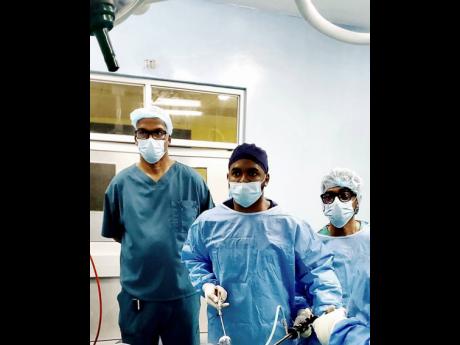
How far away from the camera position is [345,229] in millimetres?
2098

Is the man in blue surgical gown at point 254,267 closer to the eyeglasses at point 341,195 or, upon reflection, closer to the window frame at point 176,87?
the eyeglasses at point 341,195

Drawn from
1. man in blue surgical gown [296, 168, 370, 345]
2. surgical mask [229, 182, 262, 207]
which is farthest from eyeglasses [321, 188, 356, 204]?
surgical mask [229, 182, 262, 207]

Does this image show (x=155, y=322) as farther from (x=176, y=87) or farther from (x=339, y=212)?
(x=176, y=87)

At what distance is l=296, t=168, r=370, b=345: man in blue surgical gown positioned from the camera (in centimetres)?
189

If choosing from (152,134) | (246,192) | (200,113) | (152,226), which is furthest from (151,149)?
(200,113)

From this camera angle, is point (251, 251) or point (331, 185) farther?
point (331, 185)

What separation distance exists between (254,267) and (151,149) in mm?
871
